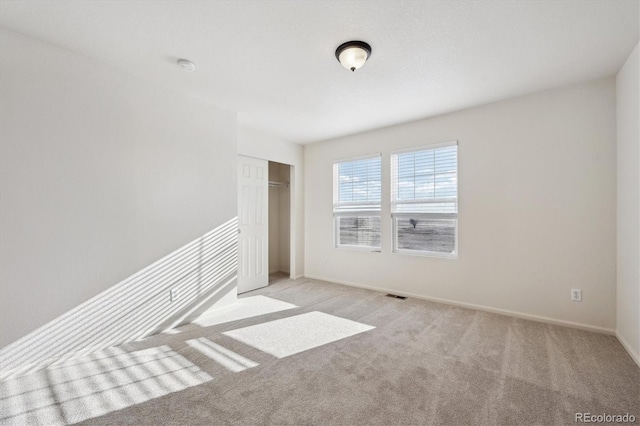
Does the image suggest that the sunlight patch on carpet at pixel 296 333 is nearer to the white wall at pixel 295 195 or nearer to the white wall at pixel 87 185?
the white wall at pixel 87 185

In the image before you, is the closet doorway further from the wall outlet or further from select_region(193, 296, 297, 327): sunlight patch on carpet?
the wall outlet

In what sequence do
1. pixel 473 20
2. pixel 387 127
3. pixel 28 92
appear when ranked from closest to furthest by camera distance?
pixel 473 20, pixel 28 92, pixel 387 127

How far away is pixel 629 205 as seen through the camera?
247cm

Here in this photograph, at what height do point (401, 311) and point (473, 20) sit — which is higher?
point (473, 20)

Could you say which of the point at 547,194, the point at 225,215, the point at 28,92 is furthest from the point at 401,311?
the point at 28,92

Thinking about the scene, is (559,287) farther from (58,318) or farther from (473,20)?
(58,318)

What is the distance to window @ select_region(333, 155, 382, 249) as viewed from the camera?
15.1ft

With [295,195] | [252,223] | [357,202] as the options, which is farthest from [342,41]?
[295,195]

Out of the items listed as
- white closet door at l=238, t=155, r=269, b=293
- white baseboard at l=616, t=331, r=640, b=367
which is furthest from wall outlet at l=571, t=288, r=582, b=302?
white closet door at l=238, t=155, r=269, b=293

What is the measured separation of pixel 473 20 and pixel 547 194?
218cm

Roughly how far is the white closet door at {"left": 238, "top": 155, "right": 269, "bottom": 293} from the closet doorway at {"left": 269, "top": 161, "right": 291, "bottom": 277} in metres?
1.06

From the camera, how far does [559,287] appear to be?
10.0 ft

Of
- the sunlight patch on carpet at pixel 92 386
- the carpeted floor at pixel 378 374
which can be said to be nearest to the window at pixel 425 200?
the carpeted floor at pixel 378 374

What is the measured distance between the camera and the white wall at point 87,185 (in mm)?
2102
